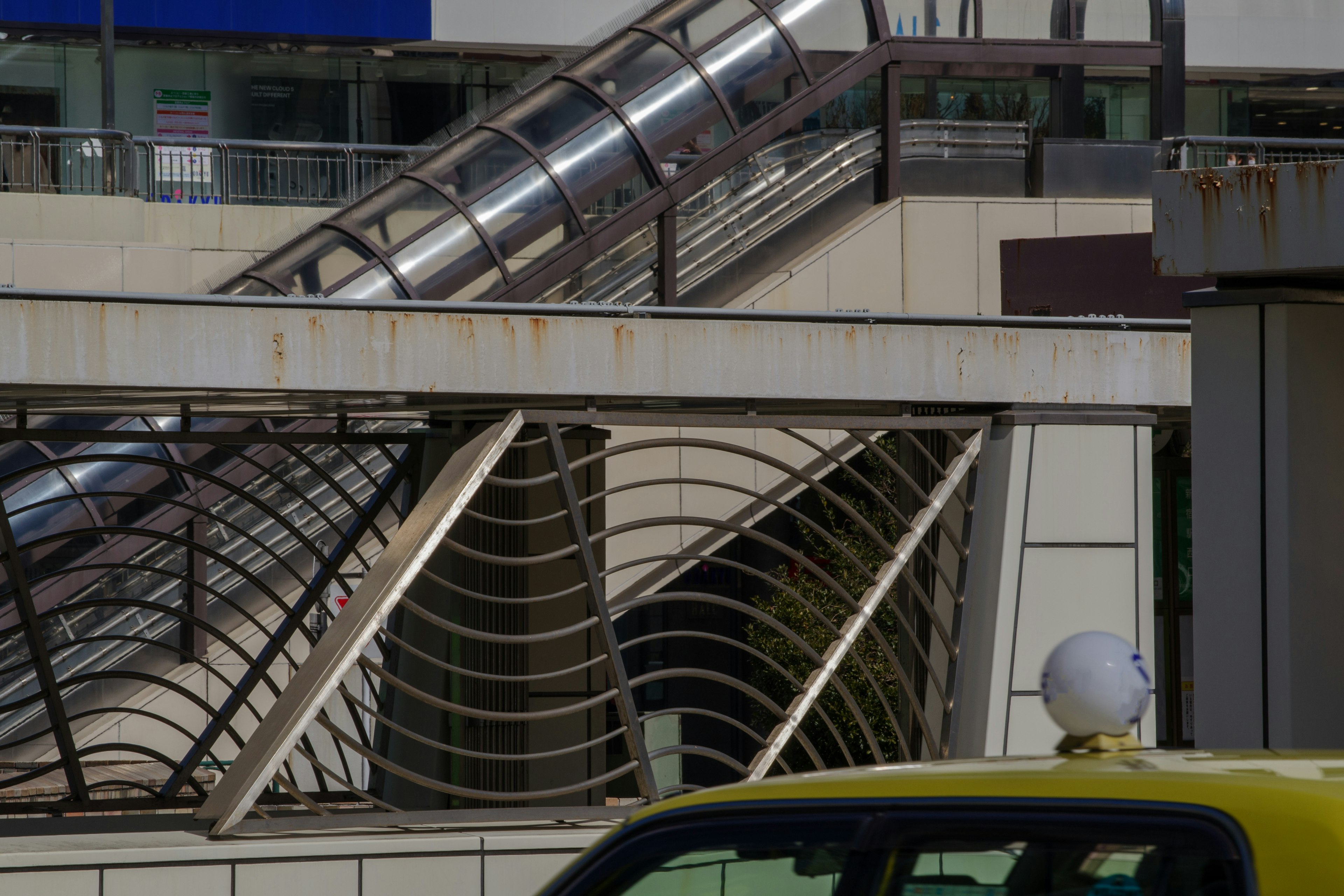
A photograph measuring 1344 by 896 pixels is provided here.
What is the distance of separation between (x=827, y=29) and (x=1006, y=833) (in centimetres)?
1467

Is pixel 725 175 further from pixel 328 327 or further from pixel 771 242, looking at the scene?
pixel 328 327

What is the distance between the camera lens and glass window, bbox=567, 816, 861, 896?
2457 mm

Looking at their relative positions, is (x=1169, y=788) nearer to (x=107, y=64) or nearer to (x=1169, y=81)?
(x=1169, y=81)

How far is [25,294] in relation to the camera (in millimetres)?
6531

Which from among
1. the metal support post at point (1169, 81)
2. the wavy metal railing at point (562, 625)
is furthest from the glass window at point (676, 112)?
the metal support post at point (1169, 81)

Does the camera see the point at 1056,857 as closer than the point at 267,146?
Yes

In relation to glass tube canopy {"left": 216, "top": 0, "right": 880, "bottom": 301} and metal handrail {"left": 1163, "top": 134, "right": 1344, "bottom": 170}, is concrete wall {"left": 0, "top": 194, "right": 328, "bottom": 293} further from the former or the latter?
metal handrail {"left": 1163, "top": 134, "right": 1344, "bottom": 170}

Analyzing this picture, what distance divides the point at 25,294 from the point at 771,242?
1056 centimetres

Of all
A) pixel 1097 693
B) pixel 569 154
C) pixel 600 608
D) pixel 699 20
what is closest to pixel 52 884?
pixel 600 608

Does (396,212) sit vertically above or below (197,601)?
above

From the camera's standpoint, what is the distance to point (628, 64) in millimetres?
15086

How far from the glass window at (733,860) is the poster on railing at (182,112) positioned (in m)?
26.1

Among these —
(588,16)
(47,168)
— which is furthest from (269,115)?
(47,168)

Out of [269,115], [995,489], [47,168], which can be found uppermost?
[269,115]
